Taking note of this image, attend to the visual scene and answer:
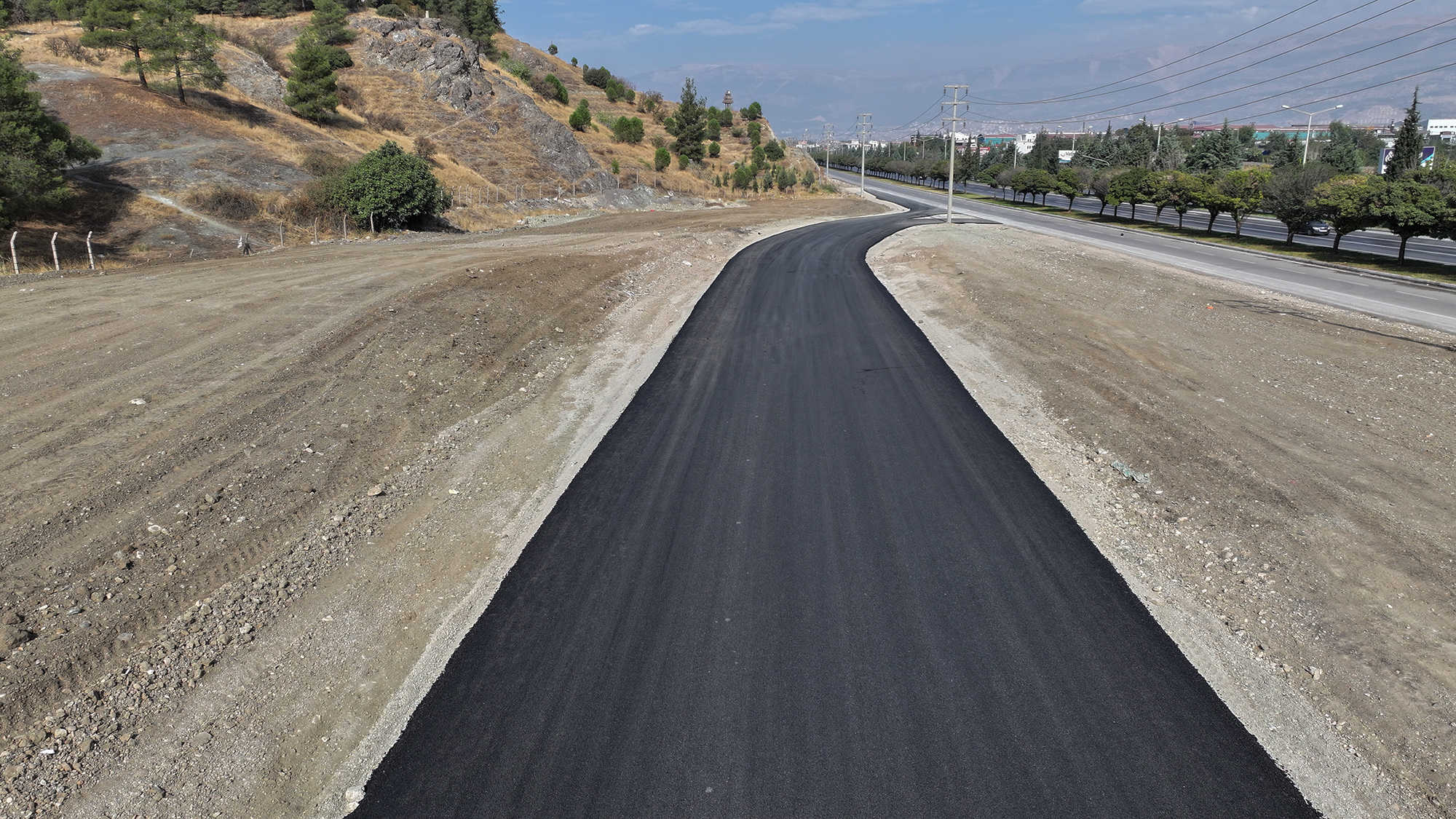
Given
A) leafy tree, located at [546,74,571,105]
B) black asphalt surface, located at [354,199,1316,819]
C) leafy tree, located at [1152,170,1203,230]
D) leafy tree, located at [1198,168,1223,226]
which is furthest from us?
leafy tree, located at [546,74,571,105]

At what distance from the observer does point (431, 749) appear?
5.79 m

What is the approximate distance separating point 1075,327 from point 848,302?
6.36 m

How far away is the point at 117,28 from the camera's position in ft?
136

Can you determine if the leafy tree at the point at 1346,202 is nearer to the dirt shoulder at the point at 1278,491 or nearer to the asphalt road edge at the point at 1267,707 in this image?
the dirt shoulder at the point at 1278,491

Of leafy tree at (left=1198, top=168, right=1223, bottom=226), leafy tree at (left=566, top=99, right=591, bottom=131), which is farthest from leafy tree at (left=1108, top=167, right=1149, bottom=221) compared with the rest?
leafy tree at (left=566, top=99, right=591, bottom=131)

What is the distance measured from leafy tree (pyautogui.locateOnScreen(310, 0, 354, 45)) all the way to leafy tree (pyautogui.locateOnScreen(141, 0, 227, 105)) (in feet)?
63.0

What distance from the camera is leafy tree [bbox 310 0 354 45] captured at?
60.2 meters

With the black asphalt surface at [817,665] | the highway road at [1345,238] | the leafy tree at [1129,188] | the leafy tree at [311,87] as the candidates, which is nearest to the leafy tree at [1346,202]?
the highway road at [1345,238]

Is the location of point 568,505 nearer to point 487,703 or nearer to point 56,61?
point 487,703

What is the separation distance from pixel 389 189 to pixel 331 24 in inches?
1490

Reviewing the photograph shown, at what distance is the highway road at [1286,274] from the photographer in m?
24.4

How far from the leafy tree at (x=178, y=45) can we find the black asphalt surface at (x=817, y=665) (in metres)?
42.8

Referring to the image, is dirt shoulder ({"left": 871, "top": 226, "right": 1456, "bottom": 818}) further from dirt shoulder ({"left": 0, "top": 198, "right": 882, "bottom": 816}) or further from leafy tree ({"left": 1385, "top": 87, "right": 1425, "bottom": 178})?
leafy tree ({"left": 1385, "top": 87, "right": 1425, "bottom": 178})

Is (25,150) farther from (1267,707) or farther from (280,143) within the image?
(1267,707)
